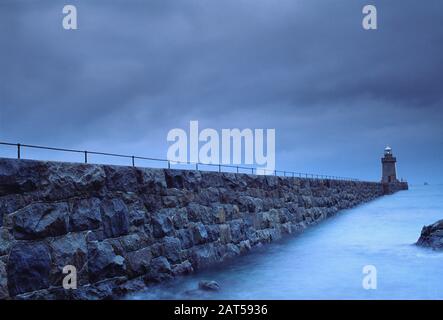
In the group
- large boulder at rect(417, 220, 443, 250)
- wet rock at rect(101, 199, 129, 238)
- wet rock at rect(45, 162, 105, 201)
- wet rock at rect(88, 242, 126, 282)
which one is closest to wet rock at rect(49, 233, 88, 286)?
wet rock at rect(88, 242, 126, 282)

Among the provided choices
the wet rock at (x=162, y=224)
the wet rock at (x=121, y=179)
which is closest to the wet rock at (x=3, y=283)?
the wet rock at (x=121, y=179)

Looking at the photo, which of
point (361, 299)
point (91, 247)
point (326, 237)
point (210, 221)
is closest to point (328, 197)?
point (326, 237)

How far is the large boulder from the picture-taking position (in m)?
12.3

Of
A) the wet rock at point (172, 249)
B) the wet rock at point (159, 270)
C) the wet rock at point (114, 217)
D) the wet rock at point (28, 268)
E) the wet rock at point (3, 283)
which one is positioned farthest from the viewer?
the wet rock at point (172, 249)

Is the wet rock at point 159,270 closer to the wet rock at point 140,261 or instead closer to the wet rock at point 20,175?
the wet rock at point 140,261

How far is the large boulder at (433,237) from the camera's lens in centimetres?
1233

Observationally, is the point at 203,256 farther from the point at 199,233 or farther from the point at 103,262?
the point at 103,262

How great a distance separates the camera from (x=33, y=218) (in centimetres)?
593

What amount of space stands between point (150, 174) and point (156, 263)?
5.73 ft

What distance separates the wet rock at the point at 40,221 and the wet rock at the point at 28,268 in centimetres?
17

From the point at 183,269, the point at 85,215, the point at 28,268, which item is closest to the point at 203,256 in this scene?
the point at 183,269

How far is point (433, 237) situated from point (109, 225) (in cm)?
1017

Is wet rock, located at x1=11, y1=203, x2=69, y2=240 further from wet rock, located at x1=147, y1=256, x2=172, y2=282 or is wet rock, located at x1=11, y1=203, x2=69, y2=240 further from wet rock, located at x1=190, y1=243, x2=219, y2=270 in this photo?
wet rock, located at x1=190, y1=243, x2=219, y2=270

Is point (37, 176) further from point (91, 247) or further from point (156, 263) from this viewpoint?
point (156, 263)
